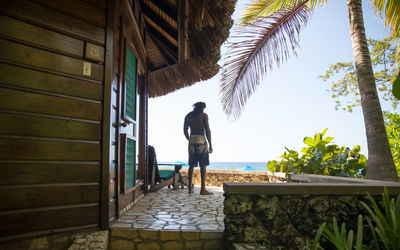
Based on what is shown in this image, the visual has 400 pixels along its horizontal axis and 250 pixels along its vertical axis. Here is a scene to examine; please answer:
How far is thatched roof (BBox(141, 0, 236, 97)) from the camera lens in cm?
311

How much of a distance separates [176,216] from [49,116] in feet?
5.45

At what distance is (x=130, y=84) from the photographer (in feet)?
11.3

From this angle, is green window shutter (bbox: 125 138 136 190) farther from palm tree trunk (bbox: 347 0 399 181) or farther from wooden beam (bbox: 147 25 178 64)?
palm tree trunk (bbox: 347 0 399 181)

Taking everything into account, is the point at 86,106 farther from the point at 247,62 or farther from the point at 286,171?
the point at 286,171

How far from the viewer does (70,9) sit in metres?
2.11

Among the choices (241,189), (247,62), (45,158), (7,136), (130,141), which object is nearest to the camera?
(7,136)

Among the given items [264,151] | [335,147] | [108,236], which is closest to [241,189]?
[108,236]

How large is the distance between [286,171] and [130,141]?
274cm

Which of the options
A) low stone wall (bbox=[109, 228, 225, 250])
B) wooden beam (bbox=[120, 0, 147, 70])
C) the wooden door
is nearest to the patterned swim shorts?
the wooden door

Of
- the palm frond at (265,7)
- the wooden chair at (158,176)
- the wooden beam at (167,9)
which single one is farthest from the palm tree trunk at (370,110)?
the wooden chair at (158,176)

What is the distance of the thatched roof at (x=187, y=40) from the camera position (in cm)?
311

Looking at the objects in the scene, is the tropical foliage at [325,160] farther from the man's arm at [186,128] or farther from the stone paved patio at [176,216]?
the man's arm at [186,128]

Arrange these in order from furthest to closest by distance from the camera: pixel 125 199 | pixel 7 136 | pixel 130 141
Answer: pixel 130 141 → pixel 125 199 → pixel 7 136

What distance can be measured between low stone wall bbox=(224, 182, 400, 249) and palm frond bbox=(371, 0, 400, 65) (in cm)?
192
